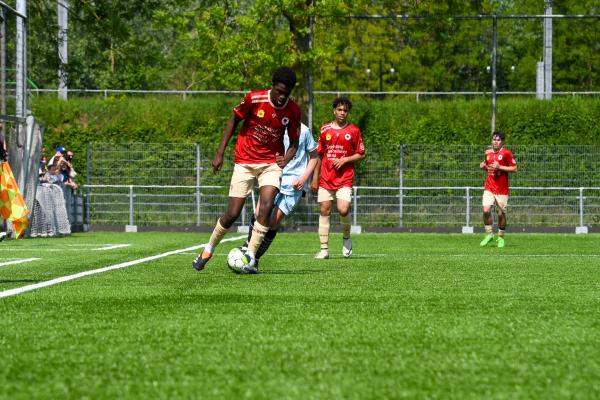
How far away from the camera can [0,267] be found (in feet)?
40.5

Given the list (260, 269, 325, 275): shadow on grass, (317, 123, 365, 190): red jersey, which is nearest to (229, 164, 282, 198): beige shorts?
(260, 269, 325, 275): shadow on grass

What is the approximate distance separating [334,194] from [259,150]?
5.28 meters

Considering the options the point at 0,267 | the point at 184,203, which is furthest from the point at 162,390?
A: the point at 184,203

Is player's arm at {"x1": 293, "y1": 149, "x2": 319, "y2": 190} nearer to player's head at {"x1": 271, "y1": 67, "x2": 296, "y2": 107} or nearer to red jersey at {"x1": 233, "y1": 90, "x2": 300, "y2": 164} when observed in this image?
red jersey at {"x1": 233, "y1": 90, "x2": 300, "y2": 164}

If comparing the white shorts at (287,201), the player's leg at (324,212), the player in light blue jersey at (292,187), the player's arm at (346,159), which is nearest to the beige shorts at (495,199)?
the player's leg at (324,212)

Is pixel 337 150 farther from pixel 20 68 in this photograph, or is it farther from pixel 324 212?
pixel 20 68

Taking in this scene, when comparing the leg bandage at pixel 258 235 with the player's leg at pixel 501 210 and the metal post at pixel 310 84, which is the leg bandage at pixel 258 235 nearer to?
the player's leg at pixel 501 210

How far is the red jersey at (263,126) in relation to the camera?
11.4 m

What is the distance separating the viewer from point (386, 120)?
127 ft

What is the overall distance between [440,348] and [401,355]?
12.1 inches

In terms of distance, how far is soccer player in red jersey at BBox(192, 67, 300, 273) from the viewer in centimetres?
1136

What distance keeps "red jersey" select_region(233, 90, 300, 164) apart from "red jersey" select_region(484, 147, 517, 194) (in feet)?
34.0

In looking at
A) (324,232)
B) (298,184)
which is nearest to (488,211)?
(324,232)

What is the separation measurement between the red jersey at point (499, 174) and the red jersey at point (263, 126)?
10357 mm
